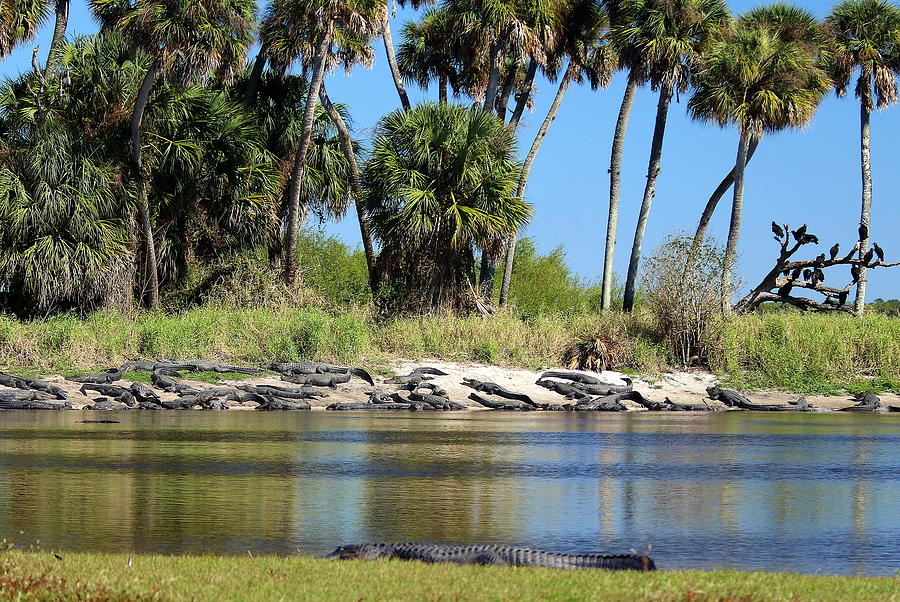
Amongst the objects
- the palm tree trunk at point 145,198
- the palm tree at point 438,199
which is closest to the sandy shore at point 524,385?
Answer: the palm tree at point 438,199

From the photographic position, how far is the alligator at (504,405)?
83.3 ft

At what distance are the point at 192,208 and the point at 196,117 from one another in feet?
9.22

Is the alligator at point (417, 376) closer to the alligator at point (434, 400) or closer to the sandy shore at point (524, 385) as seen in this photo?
the sandy shore at point (524, 385)

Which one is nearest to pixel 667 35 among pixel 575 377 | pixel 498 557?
pixel 575 377

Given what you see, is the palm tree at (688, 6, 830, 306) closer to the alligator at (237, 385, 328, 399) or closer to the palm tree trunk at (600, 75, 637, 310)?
the palm tree trunk at (600, 75, 637, 310)

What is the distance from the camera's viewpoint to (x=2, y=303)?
104 ft

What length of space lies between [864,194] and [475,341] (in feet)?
65.6

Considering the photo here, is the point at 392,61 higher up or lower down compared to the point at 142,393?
higher up

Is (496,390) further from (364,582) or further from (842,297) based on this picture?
(364,582)

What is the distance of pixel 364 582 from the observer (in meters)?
6.64

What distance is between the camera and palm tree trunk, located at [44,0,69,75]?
1362 inches

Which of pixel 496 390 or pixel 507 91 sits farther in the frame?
pixel 507 91

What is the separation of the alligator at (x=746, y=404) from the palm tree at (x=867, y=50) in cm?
1731

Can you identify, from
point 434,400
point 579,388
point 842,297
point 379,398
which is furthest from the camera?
point 842,297
